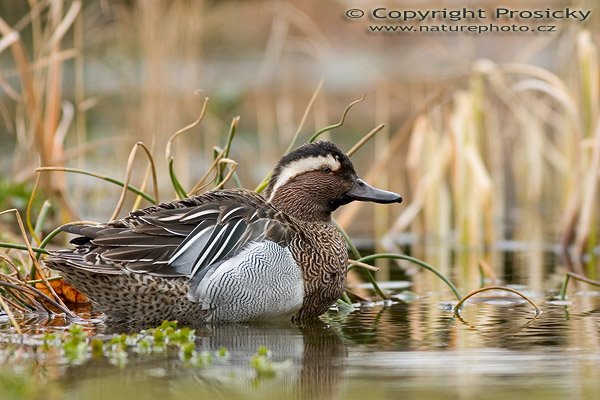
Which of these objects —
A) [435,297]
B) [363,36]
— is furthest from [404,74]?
[435,297]

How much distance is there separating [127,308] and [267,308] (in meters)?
0.70

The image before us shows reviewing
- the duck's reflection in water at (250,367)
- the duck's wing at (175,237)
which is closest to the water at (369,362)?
the duck's reflection in water at (250,367)

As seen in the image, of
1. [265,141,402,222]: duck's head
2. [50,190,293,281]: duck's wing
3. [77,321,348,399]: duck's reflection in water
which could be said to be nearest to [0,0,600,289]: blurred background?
[265,141,402,222]: duck's head

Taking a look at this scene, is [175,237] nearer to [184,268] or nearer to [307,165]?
[184,268]

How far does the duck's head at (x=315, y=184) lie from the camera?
263 inches

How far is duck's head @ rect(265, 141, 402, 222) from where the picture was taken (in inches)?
263

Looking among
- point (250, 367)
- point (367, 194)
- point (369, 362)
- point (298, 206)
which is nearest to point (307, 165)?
point (298, 206)

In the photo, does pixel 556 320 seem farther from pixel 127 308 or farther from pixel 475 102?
pixel 475 102

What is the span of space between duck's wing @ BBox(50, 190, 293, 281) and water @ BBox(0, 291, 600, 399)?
344 mm

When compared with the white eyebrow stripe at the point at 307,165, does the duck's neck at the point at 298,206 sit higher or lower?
lower

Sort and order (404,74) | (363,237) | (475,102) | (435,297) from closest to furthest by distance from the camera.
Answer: (435,297) < (475,102) < (363,237) < (404,74)

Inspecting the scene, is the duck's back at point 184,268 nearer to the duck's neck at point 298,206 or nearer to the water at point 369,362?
the water at point 369,362

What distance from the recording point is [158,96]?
38.6 ft

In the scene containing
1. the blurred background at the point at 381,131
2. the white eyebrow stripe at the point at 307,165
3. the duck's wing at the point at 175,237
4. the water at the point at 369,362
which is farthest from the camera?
the blurred background at the point at 381,131
